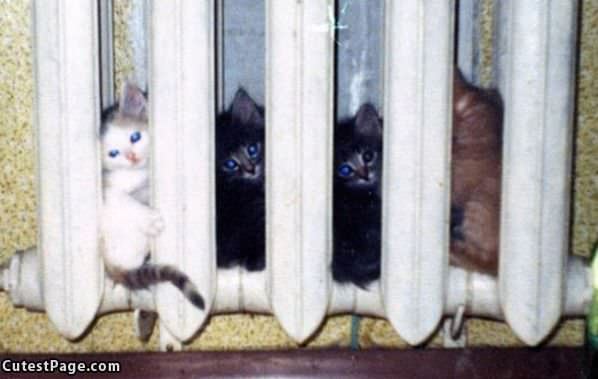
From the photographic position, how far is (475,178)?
39.4 inches

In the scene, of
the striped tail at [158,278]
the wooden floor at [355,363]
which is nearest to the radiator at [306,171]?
the striped tail at [158,278]

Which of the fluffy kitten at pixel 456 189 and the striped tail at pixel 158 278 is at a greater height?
the fluffy kitten at pixel 456 189

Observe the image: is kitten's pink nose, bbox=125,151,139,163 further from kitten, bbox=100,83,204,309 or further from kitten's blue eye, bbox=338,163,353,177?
kitten's blue eye, bbox=338,163,353,177

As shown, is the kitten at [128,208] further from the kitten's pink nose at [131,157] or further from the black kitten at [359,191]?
the black kitten at [359,191]

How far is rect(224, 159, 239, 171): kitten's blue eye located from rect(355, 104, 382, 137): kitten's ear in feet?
0.48

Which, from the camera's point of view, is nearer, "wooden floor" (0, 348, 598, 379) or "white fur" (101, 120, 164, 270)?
"white fur" (101, 120, 164, 270)

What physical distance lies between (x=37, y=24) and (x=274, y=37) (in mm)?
256

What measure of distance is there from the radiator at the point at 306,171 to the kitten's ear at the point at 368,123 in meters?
0.05

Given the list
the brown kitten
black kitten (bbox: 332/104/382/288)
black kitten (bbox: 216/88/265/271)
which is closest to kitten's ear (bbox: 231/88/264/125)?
black kitten (bbox: 216/88/265/271)

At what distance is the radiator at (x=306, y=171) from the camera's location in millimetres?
922

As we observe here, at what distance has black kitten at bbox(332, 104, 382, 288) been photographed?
3.28 ft

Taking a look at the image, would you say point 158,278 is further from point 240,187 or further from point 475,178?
point 475,178

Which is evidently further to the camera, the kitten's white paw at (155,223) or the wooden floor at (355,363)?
the wooden floor at (355,363)

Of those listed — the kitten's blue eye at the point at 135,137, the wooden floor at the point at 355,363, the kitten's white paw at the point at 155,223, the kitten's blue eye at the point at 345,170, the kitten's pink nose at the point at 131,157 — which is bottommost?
the wooden floor at the point at 355,363
